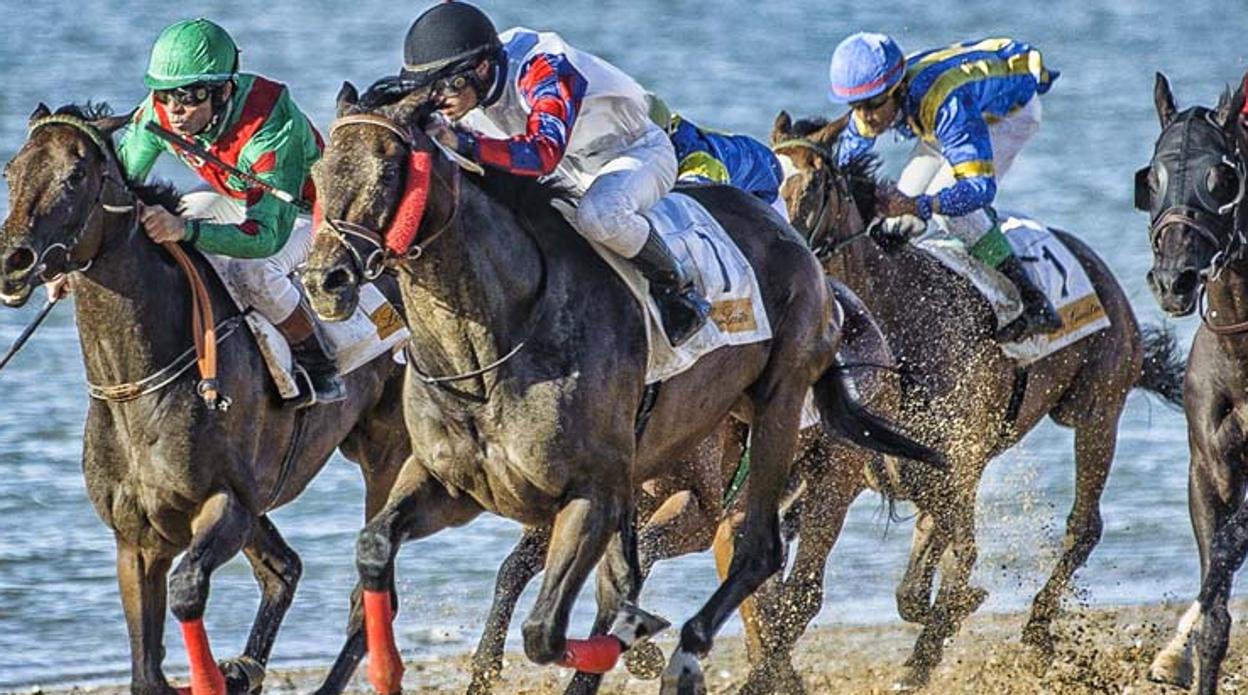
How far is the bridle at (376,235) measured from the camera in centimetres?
685

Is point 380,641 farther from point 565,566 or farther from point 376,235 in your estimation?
point 376,235

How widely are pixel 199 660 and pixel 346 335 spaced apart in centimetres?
136

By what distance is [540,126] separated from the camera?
24.4 feet

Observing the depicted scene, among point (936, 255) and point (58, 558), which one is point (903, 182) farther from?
point (58, 558)

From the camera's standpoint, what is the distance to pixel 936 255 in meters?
10.5

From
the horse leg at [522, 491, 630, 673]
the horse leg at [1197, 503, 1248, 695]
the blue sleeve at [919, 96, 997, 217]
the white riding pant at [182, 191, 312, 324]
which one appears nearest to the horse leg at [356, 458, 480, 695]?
the horse leg at [522, 491, 630, 673]

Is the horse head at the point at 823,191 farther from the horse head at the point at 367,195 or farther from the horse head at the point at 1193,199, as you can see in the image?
the horse head at the point at 367,195

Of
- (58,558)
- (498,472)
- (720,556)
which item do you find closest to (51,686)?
(58,558)

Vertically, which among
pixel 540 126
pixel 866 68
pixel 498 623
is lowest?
pixel 498 623

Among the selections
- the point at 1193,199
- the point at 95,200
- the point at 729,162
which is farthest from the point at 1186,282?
the point at 95,200

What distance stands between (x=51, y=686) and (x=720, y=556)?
2.31m

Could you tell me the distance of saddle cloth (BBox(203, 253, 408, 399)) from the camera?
8.32 metres

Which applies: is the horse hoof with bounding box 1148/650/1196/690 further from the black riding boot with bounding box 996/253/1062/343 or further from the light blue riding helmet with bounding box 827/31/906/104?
the light blue riding helmet with bounding box 827/31/906/104

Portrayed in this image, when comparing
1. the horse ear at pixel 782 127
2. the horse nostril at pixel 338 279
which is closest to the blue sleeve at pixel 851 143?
the horse ear at pixel 782 127
